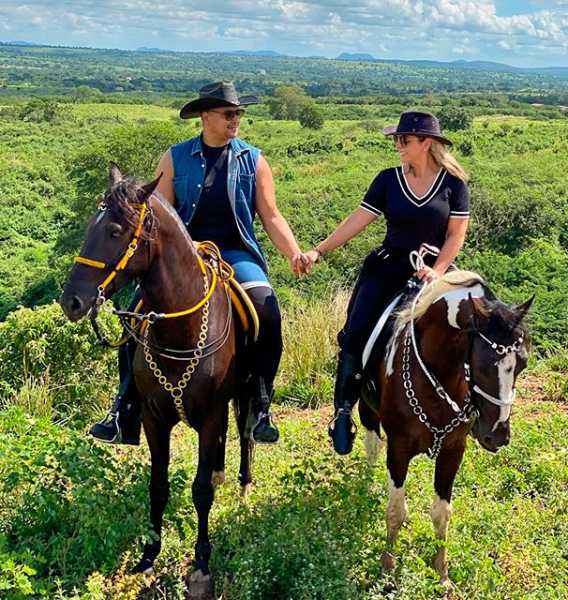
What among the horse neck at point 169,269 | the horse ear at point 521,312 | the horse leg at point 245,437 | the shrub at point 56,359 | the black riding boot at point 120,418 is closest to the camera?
the horse ear at point 521,312

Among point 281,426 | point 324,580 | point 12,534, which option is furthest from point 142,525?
point 281,426

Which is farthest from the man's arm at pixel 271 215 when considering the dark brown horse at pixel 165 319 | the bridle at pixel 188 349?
the dark brown horse at pixel 165 319

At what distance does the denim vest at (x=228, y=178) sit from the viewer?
13.7 feet

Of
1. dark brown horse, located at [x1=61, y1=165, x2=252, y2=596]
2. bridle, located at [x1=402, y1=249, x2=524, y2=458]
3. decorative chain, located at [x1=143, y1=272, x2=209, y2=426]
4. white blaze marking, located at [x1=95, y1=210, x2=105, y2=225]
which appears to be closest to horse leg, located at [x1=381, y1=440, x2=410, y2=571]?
bridle, located at [x1=402, y1=249, x2=524, y2=458]

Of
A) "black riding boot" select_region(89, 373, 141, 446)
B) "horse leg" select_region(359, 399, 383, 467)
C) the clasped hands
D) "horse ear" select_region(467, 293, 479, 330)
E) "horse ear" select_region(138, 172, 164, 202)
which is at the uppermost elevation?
"horse ear" select_region(138, 172, 164, 202)

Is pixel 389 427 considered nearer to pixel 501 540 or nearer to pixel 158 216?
pixel 501 540

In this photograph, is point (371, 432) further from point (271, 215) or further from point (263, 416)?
point (271, 215)

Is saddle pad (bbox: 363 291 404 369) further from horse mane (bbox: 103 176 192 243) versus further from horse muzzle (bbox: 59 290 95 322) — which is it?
horse muzzle (bbox: 59 290 95 322)

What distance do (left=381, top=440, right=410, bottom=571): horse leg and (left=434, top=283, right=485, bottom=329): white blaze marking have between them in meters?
0.97

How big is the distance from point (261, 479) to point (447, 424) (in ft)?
6.19

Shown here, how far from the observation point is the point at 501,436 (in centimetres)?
333

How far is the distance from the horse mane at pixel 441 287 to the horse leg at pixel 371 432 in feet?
4.71

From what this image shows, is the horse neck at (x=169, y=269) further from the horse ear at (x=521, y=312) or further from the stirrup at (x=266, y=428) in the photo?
the horse ear at (x=521, y=312)

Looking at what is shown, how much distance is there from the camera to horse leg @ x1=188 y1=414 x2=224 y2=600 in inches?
152
